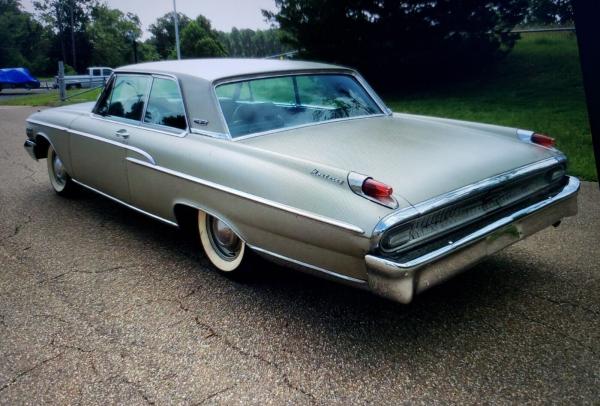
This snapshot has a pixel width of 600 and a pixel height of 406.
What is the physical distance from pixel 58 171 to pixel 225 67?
2821 mm

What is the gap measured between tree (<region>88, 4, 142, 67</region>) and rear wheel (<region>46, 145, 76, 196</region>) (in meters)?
52.2

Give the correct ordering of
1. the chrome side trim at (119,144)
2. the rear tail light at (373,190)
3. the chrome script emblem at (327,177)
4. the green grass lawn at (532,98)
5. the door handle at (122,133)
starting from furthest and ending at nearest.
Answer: the green grass lawn at (532,98)
the door handle at (122,133)
the chrome side trim at (119,144)
the chrome script emblem at (327,177)
the rear tail light at (373,190)

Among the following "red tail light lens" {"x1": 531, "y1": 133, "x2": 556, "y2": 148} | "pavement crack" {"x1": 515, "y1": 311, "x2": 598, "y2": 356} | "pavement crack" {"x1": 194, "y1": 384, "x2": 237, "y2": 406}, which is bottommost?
"pavement crack" {"x1": 194, "y1": 384, "x2": 237, "y2": 406}

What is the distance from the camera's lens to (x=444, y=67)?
43.9ft

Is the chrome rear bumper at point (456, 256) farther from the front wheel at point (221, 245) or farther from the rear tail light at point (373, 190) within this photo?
the front wheel at point (221, 245)

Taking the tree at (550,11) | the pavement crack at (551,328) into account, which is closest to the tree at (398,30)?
the tree at (550,11)

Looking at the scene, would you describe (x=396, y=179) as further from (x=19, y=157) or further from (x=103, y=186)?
(x=19, y=157)

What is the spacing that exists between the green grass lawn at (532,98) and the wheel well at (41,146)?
5849 millimetres

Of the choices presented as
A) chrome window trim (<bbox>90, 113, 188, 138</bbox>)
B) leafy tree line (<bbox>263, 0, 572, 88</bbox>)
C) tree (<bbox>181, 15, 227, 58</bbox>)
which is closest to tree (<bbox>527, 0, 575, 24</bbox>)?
leafy tree line (<bbox>263, 0, 572, 88</bbox>)

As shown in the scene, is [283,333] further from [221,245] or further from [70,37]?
[70,37]

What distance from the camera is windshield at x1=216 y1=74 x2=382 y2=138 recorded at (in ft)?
10.3

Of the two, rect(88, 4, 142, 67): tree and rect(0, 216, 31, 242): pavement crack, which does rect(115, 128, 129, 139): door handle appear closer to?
rect(0, 216, 31, 242): pavement crack

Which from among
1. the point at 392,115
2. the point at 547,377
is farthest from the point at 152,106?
the point at 547,377

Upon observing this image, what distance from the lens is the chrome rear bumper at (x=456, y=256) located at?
218cm
